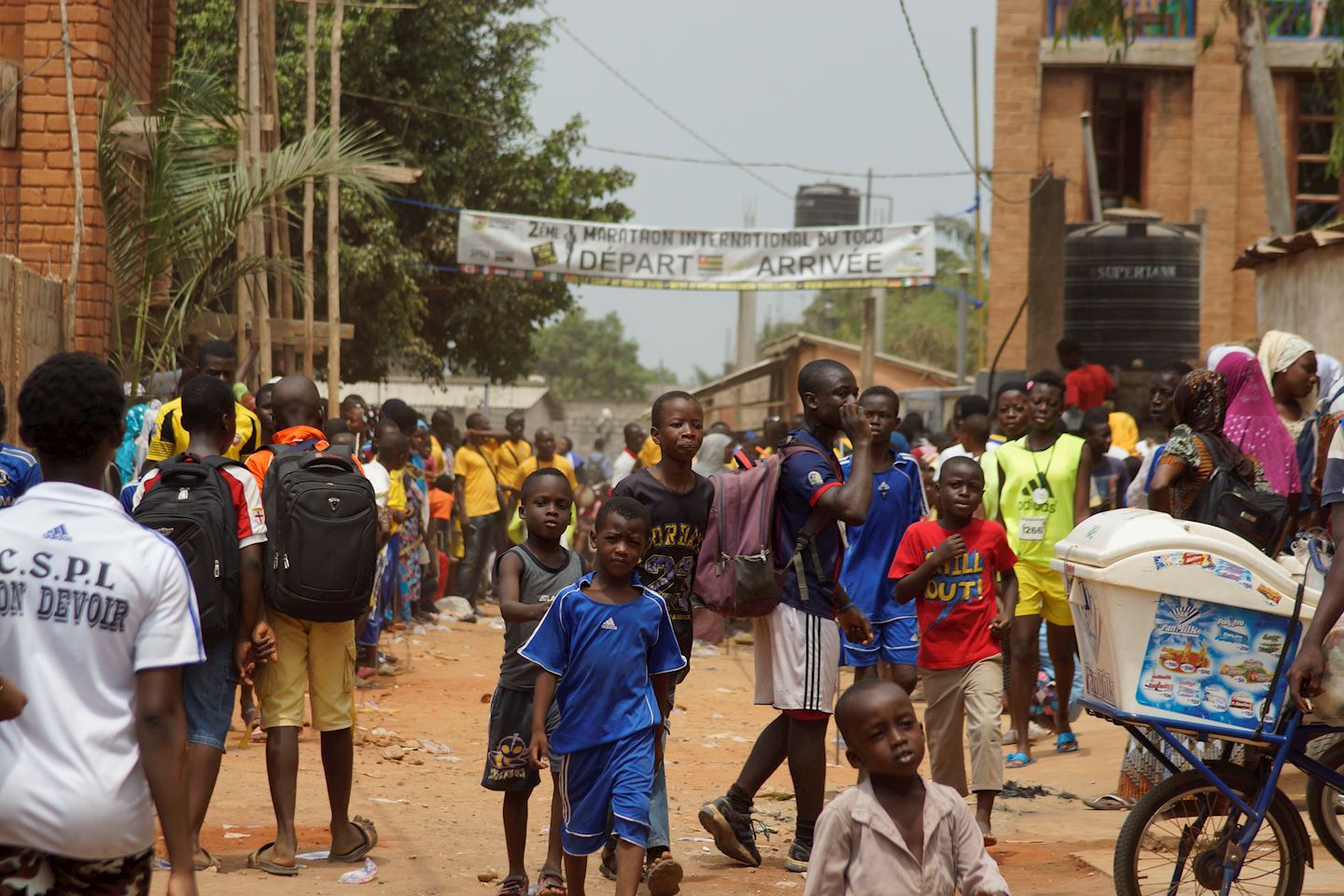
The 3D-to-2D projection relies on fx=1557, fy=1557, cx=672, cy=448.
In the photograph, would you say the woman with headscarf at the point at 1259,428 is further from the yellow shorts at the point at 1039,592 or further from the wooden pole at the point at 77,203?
the wooden pole at the point at 77,203

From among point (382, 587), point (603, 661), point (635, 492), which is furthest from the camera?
point (382, 587)

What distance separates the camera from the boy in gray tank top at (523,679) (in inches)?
211

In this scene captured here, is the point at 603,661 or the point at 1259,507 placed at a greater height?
the point at 1259,507

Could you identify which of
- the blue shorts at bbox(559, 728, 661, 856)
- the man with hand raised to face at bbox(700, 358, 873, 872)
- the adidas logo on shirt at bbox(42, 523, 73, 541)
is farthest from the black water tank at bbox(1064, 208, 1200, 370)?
the adidas logo on shirt at bbox(42, 523, 73, 541)

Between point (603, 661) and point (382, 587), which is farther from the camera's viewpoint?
point (382, 587)

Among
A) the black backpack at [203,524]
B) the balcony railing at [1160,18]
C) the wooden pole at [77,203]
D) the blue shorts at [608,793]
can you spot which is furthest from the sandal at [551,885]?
the balcony railing at [1160,18]

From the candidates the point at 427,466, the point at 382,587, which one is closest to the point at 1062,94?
the point at 427,466

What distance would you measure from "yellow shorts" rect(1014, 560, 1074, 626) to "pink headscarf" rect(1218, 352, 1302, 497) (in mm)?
2196

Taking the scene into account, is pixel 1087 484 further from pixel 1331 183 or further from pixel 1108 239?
pixel 1331 183

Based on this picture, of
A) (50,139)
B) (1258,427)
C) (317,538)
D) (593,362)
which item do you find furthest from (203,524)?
(593,362)

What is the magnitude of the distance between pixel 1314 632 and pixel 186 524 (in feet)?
11.3

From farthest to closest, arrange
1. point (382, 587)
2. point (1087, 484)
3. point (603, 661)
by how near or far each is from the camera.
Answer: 1. point (382, 587)
2. point (1087, 484)
3. point (603, 661)

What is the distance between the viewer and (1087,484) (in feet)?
26.9

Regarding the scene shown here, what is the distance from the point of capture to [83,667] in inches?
116
